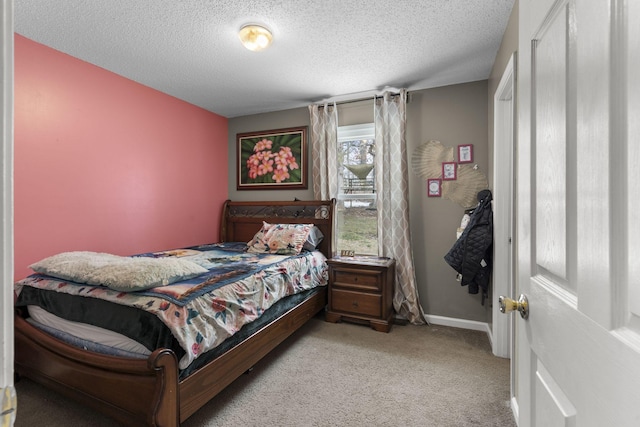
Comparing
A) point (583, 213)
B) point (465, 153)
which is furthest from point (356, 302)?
point (583, 213)

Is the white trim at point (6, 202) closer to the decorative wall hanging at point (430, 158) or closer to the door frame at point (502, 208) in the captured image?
the door frame at point (502, 208)

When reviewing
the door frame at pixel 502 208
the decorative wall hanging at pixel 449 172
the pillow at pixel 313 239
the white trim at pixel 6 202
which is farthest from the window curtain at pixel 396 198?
the white trim at pixel 6 202

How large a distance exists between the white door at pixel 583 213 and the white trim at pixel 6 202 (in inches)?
31.0

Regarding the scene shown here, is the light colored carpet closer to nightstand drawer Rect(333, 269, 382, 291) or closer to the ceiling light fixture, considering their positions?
nightstand drawer Rect(333, 269, 382, 291)

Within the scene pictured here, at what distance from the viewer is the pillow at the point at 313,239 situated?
10.4 feet

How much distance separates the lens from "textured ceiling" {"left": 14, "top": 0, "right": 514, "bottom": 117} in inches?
75.5

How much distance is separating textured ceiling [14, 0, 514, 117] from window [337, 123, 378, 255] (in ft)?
1.78

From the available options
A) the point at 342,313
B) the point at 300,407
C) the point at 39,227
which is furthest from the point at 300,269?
the point at 39,227

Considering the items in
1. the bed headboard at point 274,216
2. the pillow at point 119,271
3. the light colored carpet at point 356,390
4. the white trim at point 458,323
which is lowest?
the light colored carpet at point 356,390

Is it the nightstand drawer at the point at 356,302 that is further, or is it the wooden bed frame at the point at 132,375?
the nightstand drawer at the point at 356,302

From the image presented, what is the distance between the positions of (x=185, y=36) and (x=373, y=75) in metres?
1.66

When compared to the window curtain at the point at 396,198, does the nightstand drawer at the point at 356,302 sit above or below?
below

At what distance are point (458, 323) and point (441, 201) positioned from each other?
1242 millimetres

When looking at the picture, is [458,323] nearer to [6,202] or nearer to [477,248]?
[477,248]
